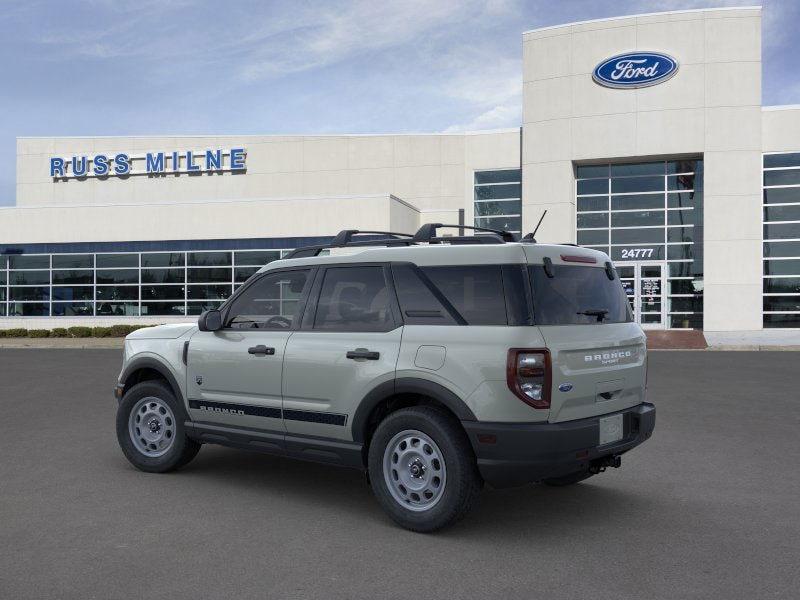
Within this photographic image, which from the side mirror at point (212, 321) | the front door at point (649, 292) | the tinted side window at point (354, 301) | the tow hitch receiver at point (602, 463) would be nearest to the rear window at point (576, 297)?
the tow hitch receiver at point (602, 463)

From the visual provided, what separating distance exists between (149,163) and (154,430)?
34174 mm

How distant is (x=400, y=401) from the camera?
5.45 meters

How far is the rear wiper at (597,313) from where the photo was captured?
5307mm

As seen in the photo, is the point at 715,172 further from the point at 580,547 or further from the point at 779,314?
the point at 580,547

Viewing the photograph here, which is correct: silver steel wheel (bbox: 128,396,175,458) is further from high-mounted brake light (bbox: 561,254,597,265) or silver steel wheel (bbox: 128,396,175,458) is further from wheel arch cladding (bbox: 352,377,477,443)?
high-mounted brake light (bbox: 561,254,597,265)

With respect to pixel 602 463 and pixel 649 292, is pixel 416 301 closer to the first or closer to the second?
pixel 602 463

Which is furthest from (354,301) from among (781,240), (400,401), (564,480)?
(781,240)

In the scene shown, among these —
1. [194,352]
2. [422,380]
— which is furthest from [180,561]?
[194,352]

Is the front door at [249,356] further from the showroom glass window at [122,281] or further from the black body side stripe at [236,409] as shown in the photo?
the showroom glass window at [122,281]

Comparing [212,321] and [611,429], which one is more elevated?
[212,321]

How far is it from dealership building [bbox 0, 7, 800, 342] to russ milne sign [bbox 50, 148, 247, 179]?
0.11m

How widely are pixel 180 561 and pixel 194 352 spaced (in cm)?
231

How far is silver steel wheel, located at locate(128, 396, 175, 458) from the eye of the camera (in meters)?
6.86

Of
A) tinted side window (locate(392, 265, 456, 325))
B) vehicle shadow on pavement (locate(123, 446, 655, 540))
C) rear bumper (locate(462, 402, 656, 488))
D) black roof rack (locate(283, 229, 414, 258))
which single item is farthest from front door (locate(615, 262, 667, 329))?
rear bumper (locate(462, 402, 656, 488))
